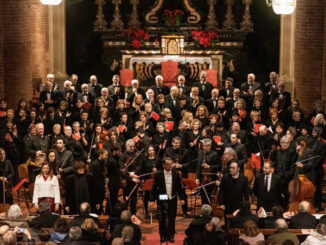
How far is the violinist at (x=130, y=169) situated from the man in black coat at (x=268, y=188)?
212 centimetres

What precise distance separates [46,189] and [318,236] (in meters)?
4.43

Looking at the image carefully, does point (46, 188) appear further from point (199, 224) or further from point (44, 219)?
point (199, 224)

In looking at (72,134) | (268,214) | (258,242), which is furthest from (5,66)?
(258,242)

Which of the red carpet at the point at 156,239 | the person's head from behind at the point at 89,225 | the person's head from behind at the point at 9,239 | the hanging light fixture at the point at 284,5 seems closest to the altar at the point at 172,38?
the hanging light fixture at the point at 284,5

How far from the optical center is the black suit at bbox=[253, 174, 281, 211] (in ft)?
40.7

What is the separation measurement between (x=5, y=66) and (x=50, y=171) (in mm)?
7322

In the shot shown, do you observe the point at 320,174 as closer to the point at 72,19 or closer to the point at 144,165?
the point at 144,165

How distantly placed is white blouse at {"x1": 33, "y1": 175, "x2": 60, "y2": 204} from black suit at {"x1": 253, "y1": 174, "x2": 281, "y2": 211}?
3.12 meters

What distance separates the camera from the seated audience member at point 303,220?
11.1m

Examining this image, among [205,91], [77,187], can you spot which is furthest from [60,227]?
[205,91]

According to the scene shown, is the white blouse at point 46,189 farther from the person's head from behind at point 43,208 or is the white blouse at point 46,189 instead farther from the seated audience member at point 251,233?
the seated audience member at point 251,233

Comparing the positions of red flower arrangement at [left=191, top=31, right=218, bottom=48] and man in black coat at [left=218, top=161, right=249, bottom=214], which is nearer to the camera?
man in black coat at [left=218, top=161, right=249, bottom=214]

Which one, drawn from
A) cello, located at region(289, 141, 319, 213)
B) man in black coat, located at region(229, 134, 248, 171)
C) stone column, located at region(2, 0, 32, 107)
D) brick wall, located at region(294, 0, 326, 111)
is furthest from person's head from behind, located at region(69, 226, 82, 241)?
brick wall, located at region(294, 0, 326, 111)

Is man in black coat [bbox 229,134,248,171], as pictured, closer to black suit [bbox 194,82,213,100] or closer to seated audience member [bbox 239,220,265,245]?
seated audience member [bbox 239,220,265,245]
